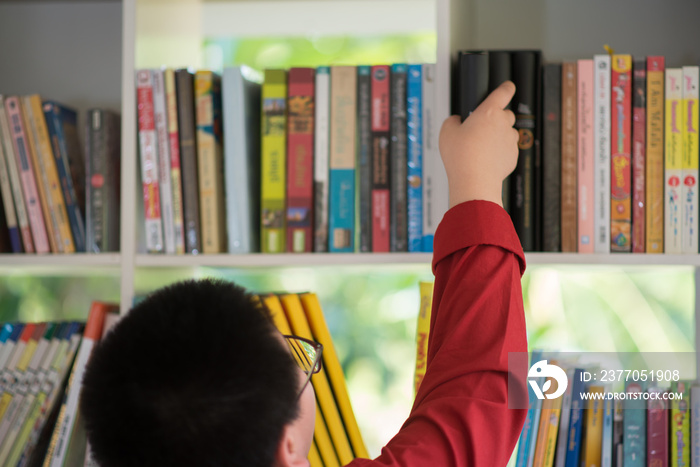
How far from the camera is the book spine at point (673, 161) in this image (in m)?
0.98

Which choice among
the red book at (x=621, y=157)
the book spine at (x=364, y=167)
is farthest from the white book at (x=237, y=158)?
the red book at (x=621, y=157)

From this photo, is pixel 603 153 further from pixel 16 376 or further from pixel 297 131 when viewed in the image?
pixel 16 376

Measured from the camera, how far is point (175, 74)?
3.61ft

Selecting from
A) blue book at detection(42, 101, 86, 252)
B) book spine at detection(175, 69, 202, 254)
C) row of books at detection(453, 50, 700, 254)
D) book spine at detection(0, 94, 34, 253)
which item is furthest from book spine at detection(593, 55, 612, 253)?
book spine at detection(0, 94, 34, 253)

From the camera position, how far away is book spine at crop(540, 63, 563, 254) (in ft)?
3.30

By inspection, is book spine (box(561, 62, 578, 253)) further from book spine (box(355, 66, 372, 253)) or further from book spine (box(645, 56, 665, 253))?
book spine (box(355, 66, 372, 253))

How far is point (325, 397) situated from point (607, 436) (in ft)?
1.62

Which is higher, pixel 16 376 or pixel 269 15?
pixel 269 15

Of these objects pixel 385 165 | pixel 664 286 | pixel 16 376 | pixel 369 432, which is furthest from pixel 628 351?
pixel 16 376

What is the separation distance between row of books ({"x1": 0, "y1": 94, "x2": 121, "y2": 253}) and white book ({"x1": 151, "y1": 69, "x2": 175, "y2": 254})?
144mm

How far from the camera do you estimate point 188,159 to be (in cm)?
109

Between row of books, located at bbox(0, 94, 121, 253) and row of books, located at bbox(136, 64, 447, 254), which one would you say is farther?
row of books, located at bbox(0, 94, 121, 253)

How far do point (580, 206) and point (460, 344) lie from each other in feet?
1.39

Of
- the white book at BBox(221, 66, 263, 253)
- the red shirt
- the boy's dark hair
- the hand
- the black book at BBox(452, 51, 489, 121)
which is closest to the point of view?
the boy's dark hair
